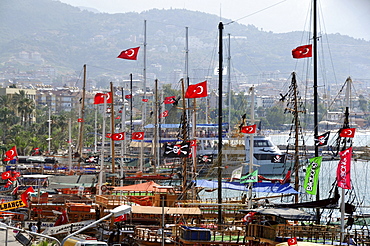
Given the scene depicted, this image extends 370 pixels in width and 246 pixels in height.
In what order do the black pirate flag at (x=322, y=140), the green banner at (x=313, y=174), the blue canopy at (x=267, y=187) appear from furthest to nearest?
the blue canopy at (x=267, y=187) → the black pirate flag at (x=322, y=140) → the green banner at (x=313, y=174)

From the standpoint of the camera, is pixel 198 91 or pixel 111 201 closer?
pixel 111 201

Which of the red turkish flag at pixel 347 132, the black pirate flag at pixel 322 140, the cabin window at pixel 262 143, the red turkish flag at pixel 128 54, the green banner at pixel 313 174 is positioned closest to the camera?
the green banner at pixel 313 174

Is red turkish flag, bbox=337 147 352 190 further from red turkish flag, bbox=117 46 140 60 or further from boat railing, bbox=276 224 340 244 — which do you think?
red turkish flag, bbox=117 46 140 60

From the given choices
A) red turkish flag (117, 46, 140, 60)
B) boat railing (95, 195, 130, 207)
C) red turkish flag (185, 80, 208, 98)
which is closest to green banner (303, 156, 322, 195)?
red turkish flag (185, 80, 208, 98)

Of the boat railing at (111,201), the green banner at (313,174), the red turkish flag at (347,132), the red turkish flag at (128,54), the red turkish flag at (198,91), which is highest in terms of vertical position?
the red turkish flag at (128,54)

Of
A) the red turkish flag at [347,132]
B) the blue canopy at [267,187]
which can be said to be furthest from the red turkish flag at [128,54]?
the red turkish flag at [347,132]

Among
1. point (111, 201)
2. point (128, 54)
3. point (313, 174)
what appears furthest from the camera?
point (128, 54)

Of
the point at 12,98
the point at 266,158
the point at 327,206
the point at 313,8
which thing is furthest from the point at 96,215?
the point at 12,98

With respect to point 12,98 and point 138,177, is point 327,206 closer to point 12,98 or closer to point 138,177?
point 138,177

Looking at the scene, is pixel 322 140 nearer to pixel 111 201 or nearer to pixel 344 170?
pixel 344 170

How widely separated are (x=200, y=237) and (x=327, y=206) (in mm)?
6736

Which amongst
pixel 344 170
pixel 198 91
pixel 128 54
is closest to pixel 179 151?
pixel 198 91

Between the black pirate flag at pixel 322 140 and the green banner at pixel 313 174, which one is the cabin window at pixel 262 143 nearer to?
the black pirate flag at pixel 322 140

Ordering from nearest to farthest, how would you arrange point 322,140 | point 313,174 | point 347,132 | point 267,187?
point 313,174, point 347,132, point 322,140, point 267,187
